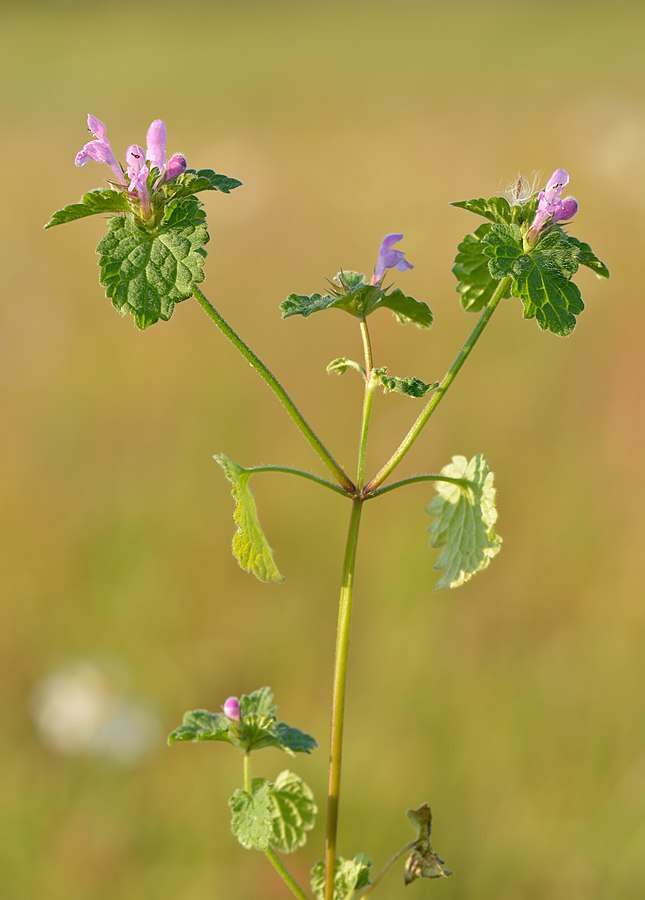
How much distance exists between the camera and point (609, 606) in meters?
4.67

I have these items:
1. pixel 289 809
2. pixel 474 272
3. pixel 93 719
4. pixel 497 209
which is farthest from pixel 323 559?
pixel 497 209

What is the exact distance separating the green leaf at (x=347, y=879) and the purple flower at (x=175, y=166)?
0.93 meters

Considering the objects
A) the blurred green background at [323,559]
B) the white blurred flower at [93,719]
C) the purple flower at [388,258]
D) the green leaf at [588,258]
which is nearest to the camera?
the green leaf at [588,258]

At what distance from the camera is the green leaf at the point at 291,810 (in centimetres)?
148

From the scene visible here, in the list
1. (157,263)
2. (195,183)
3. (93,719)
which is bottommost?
(93,719)

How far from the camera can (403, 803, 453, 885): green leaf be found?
134 centimetres

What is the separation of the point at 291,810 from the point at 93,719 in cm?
269

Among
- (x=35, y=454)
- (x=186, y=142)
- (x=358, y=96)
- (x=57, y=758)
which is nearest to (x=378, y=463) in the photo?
(x=35, y=454)

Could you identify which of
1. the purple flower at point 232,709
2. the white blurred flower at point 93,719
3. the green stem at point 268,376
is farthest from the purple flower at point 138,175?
the white blurred flower at point 93,719

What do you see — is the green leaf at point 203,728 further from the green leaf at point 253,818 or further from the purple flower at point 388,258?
the purple flower at point 388,258

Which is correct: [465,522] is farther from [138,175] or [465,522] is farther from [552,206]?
[138,175]

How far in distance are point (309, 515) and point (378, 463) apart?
0.57 metres

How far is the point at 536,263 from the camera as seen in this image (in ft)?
3.77

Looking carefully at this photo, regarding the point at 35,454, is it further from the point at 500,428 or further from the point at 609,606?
the point at 609,606
